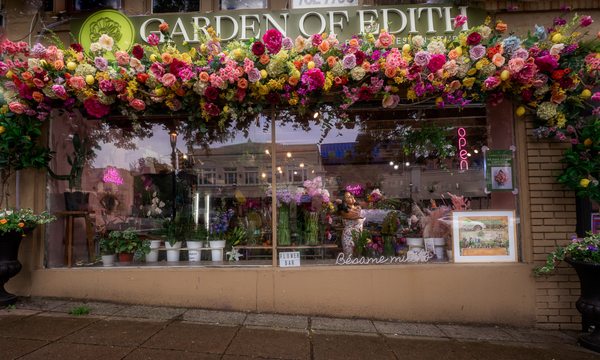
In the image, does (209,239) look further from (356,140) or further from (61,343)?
(356,140)

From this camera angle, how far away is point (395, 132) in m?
6.16

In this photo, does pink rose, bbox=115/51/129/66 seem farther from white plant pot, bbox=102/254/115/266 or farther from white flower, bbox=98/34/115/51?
white plant pot, bbox=102/254/115/266

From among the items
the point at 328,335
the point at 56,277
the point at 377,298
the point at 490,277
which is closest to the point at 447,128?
the point at 490,277

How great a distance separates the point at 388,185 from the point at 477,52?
97.2 inches

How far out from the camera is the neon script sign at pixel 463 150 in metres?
5.77

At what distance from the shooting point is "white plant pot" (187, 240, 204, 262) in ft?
18.9

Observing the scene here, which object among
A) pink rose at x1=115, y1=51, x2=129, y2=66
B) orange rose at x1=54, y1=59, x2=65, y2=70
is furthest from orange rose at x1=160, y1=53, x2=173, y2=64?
orange rose at x1=54, y1=59, x2=65, y2=70

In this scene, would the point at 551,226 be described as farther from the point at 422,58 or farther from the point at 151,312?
the point at 151,312

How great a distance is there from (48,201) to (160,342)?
9.60 feet

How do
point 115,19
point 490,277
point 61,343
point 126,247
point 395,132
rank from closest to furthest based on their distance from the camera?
1. point 61,343
2. point 490,277
3. point 115,19
4. point 126,247
5. point 395,132

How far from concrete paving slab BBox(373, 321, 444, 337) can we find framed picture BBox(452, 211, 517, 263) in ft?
3.44

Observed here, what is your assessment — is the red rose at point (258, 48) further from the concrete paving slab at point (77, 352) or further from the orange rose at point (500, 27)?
the concrete paving slab at point (77, 352)

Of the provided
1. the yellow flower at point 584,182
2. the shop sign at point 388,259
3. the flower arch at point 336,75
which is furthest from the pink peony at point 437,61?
the shop sign at point 388,259

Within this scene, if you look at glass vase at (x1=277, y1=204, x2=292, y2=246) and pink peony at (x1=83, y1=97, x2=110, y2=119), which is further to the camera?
glass vase at (x1=277, y1=204, x2=292, y2=246)
